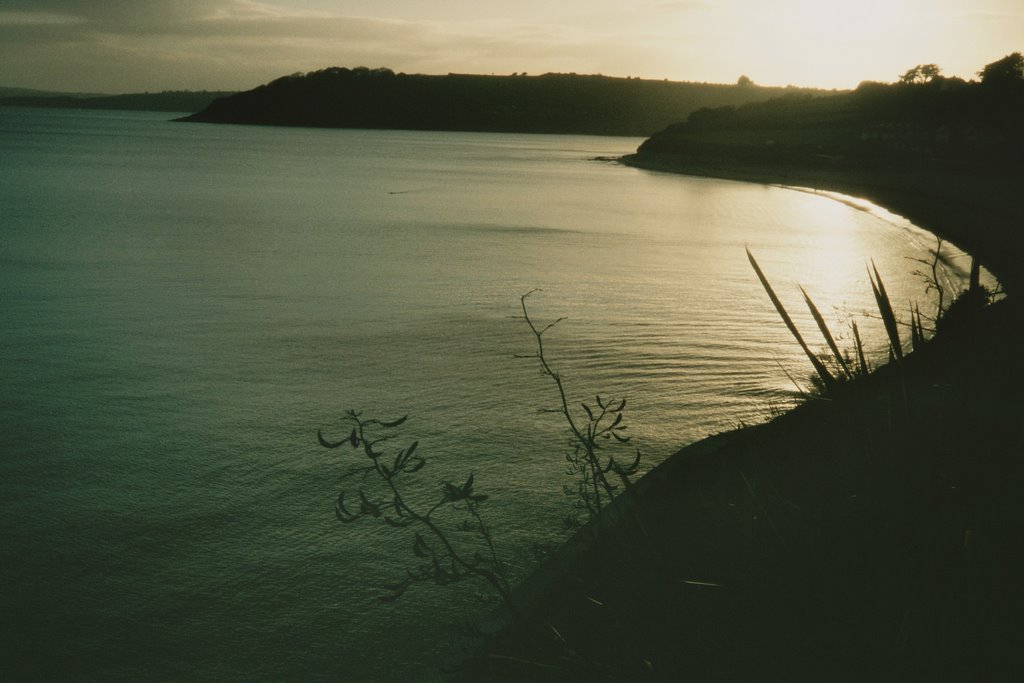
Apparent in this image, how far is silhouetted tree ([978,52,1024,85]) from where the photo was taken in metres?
43.3

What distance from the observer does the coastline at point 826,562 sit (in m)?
2.36

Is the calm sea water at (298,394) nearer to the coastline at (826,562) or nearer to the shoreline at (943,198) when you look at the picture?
the coastline at (826,562)

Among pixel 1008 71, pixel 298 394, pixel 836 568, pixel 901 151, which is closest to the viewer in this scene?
pixel 836 568

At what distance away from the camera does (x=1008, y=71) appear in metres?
43.6

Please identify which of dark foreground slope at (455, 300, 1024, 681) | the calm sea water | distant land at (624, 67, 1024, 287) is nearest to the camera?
dark foreground slope at (455, 300, 1024, 681)

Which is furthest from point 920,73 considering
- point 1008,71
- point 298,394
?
point 298,394

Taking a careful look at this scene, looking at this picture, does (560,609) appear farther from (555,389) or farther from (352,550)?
(555,389)

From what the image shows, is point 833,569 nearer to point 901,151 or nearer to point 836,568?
point 836,568

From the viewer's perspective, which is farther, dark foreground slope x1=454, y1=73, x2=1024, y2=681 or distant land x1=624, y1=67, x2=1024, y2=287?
distant land x1=624, y1=67, x2=1024, y2=287

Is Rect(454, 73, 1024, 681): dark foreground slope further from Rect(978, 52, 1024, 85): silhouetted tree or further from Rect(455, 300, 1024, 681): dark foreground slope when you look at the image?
Rect(978, 52, 1024, 85): silhouetted tree

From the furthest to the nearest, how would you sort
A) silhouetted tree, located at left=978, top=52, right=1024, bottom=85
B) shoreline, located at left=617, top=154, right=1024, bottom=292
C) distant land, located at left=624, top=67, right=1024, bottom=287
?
silhouetted tree, located at left=978, top=52, right=1024, bottom=85
distant land, located at left=624, top=67, right=1024, bottom=287
shoreline, located at left=617, top=154, right=1024, bottom=292

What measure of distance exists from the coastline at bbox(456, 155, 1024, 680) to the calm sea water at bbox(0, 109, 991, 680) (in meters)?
0.65

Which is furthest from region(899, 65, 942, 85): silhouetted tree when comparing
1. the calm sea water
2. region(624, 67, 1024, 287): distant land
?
the calm sea water

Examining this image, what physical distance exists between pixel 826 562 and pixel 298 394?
5417mm
